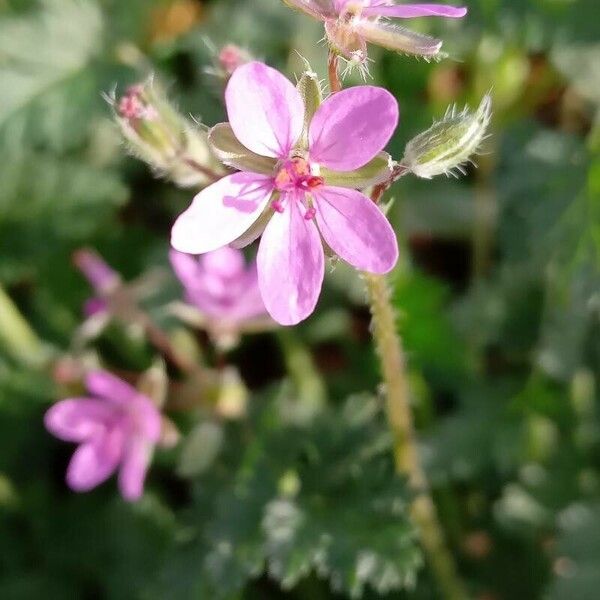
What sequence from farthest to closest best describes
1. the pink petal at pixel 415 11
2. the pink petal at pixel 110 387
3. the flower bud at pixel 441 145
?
the pink petal at pixel 110 387
the flower bud at pixel 441 145
the pink petal at pixel 415 11

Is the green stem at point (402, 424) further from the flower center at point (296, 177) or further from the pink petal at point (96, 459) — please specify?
the pink petal at point (96, 459)

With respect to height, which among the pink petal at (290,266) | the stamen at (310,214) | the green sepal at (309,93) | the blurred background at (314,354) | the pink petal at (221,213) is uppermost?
the green sepal at (309,93)

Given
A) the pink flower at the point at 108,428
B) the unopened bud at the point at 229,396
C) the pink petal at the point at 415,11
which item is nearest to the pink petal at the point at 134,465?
the pink flower at the point at 108,428

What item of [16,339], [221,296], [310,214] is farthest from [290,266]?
[16,339]

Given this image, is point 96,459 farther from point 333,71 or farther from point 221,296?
point 333,71

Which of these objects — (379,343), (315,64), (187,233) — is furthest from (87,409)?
(315,64)

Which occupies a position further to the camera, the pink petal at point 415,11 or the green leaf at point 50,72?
the green leaf at point 50,72
